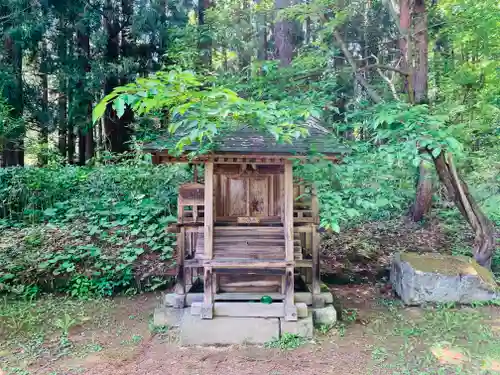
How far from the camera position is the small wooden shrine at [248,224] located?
436 cm

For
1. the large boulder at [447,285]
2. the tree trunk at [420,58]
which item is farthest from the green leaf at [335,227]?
the tree trunk at [420,58]

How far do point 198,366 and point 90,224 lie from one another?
4923mm

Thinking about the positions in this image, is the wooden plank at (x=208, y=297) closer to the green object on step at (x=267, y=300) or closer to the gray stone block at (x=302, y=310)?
the green object on step at (x=267, y=300)

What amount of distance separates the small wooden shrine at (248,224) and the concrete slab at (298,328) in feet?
0.30

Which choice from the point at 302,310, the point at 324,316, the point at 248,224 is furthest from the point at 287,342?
the point at 248,224

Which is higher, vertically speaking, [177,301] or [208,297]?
[208,297]

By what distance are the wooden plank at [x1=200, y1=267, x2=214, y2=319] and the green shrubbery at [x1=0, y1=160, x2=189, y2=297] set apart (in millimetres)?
2261

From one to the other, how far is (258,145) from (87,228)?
16.7 feet

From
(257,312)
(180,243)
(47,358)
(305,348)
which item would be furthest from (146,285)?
(305,348)

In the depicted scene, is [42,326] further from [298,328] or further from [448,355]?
[448,355]

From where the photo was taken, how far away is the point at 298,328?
4516 millimetres

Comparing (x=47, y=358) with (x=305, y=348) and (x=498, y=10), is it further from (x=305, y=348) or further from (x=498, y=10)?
(x=498, y=10)

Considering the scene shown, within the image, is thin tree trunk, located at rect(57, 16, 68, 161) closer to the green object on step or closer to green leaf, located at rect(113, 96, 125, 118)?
the green object on step

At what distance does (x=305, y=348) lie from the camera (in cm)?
428
